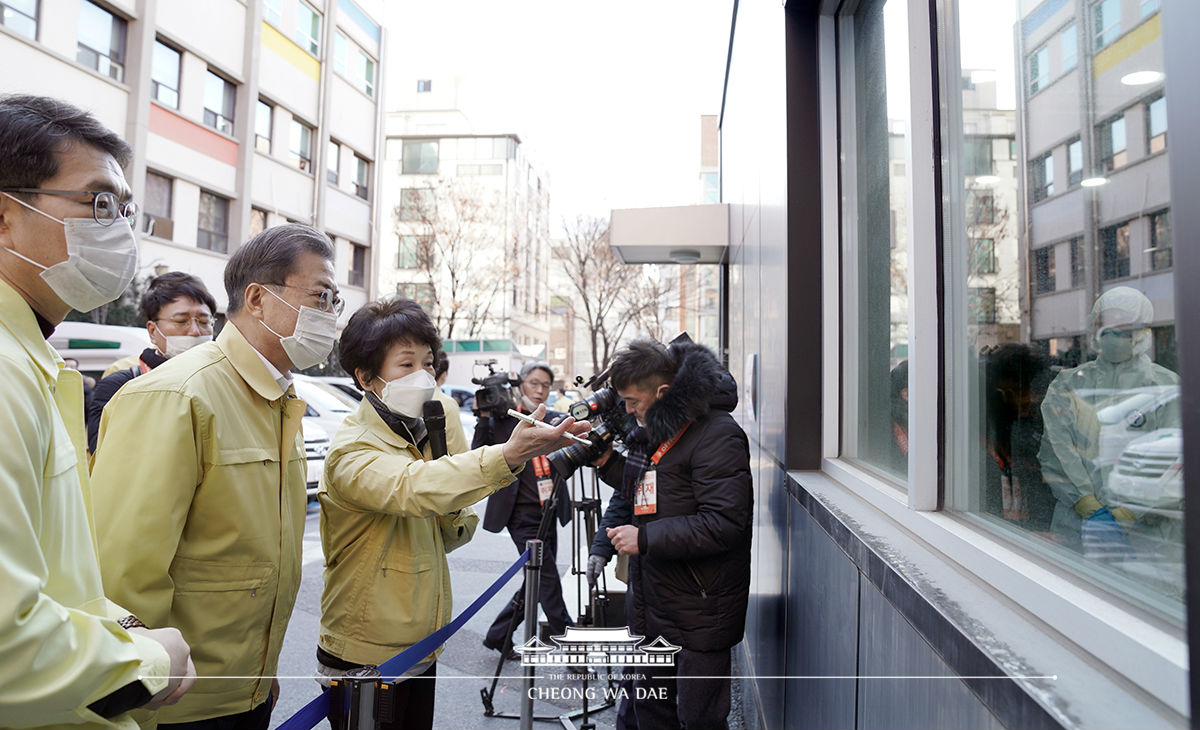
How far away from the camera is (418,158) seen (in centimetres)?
4816

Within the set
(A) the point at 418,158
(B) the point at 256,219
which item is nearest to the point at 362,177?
(B) the point at 256,219

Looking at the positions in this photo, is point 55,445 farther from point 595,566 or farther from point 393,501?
point 595,566

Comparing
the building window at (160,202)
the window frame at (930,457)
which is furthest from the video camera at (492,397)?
the building window at (160,202)

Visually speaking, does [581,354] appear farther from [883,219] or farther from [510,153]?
[883,219]

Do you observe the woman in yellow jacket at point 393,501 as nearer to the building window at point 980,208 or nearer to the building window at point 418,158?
the building window at point 980,208

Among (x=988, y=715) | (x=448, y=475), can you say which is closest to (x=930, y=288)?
(x=988, y=715)

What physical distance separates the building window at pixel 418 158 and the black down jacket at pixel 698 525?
156 ft

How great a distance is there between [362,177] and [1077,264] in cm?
2930

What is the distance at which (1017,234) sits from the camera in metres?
1.50

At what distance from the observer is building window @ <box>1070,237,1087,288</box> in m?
1.26

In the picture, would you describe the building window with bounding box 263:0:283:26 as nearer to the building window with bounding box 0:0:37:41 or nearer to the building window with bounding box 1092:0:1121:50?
the building window with bounding box 0:0:37:41

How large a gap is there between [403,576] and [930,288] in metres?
1.75

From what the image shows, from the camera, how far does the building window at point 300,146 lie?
23844mm

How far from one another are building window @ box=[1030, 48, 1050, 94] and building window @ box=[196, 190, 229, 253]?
21.9 meters
